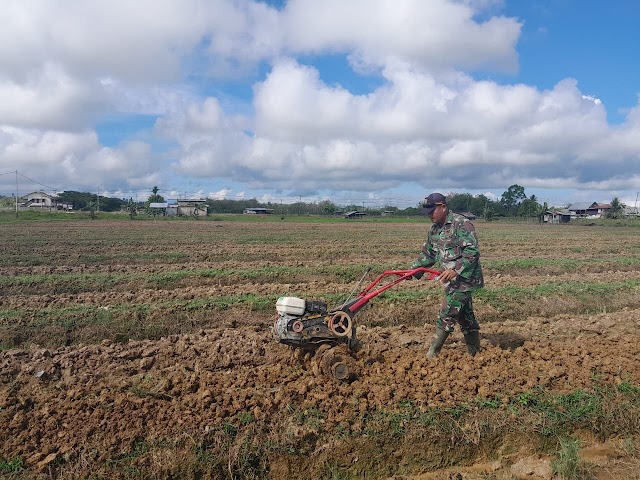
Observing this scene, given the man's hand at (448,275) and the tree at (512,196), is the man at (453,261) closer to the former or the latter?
the man's hand at (448,275)

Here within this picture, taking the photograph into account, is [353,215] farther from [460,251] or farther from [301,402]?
[301,402]

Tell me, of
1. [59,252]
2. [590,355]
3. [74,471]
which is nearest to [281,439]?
[74,471]

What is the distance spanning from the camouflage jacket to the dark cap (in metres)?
0.20

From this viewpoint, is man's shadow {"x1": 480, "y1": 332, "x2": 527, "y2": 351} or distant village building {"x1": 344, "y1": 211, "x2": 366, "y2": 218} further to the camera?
distant village building {"x1": 344, "y1": 211, "x2": 366, "y2": 218}

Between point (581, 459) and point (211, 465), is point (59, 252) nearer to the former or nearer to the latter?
point (211, 465)

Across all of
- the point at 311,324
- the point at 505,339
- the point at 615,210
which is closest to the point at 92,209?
the point at 505,339

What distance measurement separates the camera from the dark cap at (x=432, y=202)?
5938 millimetres

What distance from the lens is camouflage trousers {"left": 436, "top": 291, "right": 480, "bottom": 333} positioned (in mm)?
5879

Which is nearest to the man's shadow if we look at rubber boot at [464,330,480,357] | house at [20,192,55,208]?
rubber boot at [464,330,480,357]

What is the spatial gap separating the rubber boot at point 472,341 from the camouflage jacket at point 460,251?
0.74 meters

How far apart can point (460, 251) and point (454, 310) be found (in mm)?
716

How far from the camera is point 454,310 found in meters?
5.89

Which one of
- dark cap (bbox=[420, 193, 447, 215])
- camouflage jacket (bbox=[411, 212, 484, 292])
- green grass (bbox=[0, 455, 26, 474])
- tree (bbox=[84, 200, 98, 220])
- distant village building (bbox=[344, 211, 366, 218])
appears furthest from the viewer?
distant village building (bbox=[344, 211, 366, 218])

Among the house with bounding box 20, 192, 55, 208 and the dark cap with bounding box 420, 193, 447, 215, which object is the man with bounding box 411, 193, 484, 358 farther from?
the house with bounding box 20, 192, 55, 208
